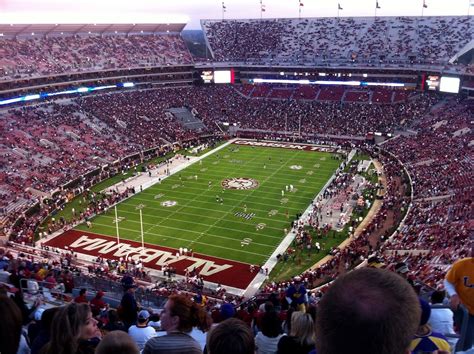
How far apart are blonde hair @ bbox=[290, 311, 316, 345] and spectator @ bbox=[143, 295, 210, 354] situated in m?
0.87

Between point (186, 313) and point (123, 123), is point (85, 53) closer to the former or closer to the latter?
point (123, 123)

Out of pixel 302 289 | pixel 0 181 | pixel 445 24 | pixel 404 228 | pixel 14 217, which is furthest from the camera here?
pixel 445 24

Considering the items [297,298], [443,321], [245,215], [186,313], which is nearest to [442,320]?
[443,321]

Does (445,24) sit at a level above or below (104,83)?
above

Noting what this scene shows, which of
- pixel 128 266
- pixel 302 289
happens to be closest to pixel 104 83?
pixel 128 266

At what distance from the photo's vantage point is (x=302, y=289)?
8.85 m

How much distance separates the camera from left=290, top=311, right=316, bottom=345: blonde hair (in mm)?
4480

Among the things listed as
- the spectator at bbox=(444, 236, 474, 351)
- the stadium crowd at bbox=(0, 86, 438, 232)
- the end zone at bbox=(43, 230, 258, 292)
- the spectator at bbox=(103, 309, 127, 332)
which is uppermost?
the spectator at bbox=(444, 236, 474, 351)

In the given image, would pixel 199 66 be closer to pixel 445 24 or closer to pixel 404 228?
pixel 445 24

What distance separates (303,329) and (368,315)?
2.94 metres

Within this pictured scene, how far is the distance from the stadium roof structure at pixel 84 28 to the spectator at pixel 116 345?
58.5 metres

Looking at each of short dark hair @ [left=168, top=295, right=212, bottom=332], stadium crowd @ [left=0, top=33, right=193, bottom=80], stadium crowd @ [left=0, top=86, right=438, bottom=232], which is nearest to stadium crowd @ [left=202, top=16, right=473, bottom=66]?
stadium crowd @ [left=0, top=86, right=438, bottom=232]

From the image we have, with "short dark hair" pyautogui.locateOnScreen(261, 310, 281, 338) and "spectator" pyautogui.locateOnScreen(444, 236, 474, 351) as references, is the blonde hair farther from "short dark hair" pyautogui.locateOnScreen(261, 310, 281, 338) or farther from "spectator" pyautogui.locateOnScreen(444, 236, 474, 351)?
"spectator" pyautogui.locateOnScreen(444, 236, 474, 351)

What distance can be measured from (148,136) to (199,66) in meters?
22.1
